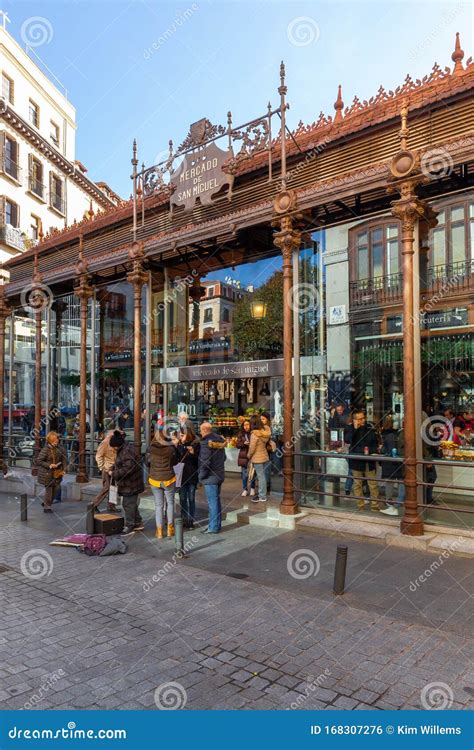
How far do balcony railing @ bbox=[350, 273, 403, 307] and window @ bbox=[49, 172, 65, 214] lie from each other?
33216 millimetres

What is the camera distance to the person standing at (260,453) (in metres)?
10.2

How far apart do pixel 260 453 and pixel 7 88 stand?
35.0m

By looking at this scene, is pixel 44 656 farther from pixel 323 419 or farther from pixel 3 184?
pixel 3 184

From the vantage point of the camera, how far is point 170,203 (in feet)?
40.6

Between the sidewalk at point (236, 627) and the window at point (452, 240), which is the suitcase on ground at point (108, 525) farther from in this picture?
the window at point (452, 240)

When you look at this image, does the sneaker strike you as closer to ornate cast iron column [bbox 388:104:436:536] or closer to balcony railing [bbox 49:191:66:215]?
ornate cast iron column [bbox 388:104:436:536]

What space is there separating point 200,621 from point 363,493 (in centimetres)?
486

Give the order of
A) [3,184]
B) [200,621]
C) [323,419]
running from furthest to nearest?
[3,184] < [323,419] < [200,621]

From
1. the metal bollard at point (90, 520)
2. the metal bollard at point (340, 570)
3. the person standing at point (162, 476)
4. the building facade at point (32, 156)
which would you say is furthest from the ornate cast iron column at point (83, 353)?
the building facade at point (32, 156)

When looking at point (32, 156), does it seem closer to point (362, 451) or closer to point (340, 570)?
point (362, 451)

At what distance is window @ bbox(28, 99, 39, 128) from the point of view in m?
36.6

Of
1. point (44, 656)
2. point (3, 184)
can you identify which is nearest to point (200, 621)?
point (44, 656)

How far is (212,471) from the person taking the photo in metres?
8.88

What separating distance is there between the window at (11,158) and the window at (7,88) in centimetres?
332
